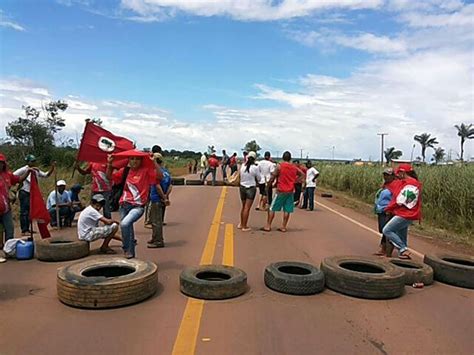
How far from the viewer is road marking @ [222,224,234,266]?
762 cm

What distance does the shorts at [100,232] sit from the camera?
7.77 m

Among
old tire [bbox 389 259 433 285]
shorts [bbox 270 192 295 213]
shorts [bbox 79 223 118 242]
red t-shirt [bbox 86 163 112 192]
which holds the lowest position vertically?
old tire [bbox 389 259 433 285]

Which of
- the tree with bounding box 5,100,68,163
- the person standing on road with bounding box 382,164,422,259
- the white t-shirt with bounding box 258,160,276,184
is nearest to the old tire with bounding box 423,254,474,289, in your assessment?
the person standing on road with bounding box 382,164,422,259

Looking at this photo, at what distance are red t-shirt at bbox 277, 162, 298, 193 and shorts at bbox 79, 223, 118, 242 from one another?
439 centimetres

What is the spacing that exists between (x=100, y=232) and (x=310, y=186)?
32.0 feet

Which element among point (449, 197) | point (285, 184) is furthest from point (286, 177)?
point (449, 197)

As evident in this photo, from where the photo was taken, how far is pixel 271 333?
452 centimetres

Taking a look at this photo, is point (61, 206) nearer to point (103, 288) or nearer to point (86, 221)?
point (86, 221)

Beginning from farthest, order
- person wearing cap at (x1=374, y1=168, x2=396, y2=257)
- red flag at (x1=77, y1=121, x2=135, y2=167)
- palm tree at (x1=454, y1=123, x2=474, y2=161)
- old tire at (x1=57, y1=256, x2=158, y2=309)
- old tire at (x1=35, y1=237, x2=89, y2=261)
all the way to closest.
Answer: palm tree at (x1=454, y1=123, x2=474, y2=161), person wearing cap at (x1=374, y1=168, x2=396, y2=257), red flag at (x1=77, y1=121, x2=135, y2=167), old tire at (x1=35, y1=237, x2=89, y2=261), old tire at (x1=57, y1=256, x2=158, y2=309)

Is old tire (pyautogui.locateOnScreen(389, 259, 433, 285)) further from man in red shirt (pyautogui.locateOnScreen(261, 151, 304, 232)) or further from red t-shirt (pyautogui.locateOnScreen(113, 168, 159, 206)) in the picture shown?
man in red shirt (pyautogui.locateOnScreen(261, 151, 304, 232))

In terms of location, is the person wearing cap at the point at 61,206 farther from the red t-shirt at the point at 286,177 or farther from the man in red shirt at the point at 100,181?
the red t-shirt at the point at 286,177

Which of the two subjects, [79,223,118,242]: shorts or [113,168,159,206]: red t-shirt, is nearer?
[113,168,159,206]: red t-shirt

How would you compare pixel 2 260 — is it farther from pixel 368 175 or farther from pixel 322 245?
pixel 368 175

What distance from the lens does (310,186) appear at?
1609cm
